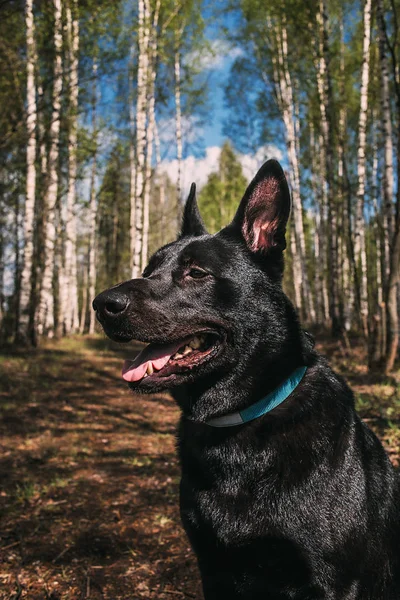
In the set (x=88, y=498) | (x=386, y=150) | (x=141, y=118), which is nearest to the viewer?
(x=88, y=498)

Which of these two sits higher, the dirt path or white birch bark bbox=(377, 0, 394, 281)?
white birch bark bbox=(377, 0, 394, 281)

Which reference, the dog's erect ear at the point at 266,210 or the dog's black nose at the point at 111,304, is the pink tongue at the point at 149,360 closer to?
the dog's black nose at the point at 111,304

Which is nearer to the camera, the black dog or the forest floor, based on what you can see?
the black dog

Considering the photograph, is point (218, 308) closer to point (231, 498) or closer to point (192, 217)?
point (231, 498)

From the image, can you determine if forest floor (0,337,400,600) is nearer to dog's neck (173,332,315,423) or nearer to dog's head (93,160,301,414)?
dog's neck (173,332,315,423)

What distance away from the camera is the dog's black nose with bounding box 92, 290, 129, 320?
88.0 inches

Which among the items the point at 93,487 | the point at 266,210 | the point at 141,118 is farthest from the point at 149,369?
the point at 141,118

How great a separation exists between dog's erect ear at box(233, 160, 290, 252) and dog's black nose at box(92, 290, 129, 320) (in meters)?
0.76

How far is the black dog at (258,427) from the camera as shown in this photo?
2014 millimetres

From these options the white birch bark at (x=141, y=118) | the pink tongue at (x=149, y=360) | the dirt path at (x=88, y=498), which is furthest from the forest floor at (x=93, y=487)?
the white birch bark at (x=141, y=118)

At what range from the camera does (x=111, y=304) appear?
7.33ft

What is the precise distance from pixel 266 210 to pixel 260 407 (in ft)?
3.37

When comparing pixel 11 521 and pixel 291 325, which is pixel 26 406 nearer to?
pixel 11 521

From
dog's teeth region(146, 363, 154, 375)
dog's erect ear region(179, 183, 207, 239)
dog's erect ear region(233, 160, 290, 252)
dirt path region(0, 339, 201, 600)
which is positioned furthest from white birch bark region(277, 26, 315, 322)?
dog's teeth region(146, 363, 154, 375)
